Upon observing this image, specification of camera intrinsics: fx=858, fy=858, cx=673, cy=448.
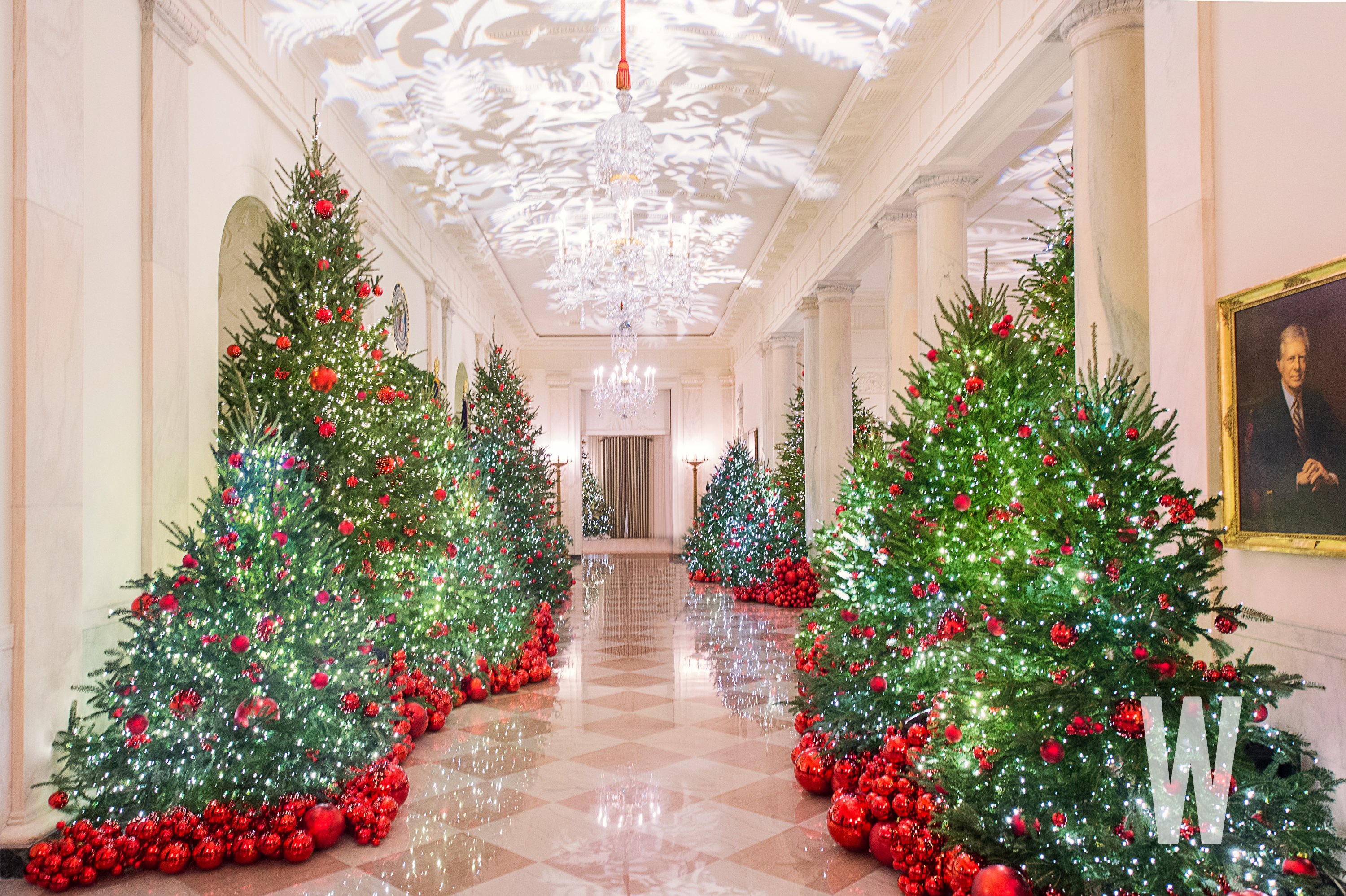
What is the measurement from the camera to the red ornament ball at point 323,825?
3.53 metres

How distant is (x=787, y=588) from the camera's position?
10.9 m

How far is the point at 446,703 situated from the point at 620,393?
1014 centimetres

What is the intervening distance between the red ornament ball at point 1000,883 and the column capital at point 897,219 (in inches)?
238

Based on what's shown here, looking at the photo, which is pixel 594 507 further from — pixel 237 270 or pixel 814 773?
pixel 814 773

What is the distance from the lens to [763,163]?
8.99 m

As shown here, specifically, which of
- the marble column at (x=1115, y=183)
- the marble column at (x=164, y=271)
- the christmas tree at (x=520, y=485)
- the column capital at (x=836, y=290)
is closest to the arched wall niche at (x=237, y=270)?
the marble column at (x=164, y=271)

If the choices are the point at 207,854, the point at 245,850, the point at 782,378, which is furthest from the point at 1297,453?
the point at 782,378

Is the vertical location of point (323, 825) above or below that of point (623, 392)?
below

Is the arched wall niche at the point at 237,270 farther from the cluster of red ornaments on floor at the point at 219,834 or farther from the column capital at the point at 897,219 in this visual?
the column capital at the point at 897,219

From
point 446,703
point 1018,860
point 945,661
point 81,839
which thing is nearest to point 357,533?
point 446,703

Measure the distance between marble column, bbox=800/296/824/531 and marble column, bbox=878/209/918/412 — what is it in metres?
3.22

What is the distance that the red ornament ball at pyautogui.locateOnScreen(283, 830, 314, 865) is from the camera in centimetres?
341

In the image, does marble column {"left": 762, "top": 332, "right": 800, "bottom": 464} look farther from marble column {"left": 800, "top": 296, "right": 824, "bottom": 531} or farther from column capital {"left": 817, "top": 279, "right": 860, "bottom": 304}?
column capital {"left": 817, "top": 279, "right": 860, "bottom": 304}

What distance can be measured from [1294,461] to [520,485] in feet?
25.1
